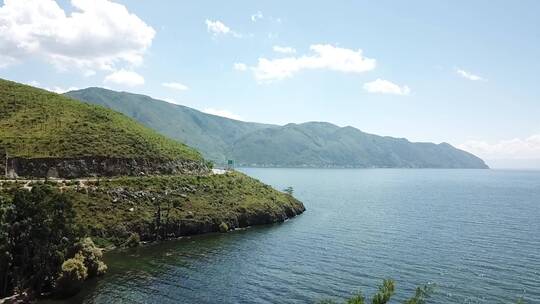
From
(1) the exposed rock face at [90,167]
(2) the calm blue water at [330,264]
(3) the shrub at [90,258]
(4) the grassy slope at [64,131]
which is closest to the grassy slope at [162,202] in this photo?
(1) the exposed rock face at [90,167]

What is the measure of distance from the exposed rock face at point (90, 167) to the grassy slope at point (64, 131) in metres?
2.08

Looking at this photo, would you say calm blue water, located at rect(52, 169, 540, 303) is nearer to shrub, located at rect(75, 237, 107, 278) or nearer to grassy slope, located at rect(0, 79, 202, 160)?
shrub, located at rect(75, 237, 107, 278)

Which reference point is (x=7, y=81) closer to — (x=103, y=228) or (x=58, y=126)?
(x=58, y=126)

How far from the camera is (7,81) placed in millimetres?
164750

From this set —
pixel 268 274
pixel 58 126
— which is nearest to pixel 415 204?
pixel 268 274

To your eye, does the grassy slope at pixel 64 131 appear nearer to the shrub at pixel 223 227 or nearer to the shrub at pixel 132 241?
the shrub at pixel 223 227

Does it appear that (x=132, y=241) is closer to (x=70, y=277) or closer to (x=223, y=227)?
(x=223, y=227)

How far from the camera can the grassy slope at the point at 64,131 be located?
12181cm

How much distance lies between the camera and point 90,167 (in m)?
122

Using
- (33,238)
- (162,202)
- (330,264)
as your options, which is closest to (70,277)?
(33,238)

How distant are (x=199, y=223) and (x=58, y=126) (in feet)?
187

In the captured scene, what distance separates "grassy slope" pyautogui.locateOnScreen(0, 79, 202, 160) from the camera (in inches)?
4796

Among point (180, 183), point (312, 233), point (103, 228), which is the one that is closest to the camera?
point (103, 228)

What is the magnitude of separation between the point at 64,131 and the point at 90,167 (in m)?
18.9
